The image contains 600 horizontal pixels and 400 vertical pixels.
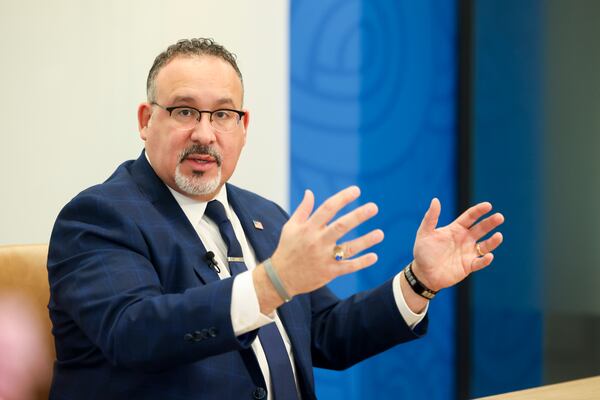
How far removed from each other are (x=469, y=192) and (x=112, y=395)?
8.30ft

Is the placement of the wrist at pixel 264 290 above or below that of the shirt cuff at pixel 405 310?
above

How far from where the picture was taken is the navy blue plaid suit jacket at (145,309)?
1556 millimetres

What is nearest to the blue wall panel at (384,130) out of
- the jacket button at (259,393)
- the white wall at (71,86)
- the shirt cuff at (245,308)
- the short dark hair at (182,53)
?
the white wall at (71,86)

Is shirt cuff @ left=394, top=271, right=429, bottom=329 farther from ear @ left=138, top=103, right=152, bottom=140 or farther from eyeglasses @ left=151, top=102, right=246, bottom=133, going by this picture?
ear @ left=138, top=103, right=152, bottom=140

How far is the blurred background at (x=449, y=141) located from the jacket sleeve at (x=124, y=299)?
4.26 feet

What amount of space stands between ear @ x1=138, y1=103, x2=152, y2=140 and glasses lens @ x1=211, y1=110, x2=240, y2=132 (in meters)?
0.17

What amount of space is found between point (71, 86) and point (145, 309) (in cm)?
144

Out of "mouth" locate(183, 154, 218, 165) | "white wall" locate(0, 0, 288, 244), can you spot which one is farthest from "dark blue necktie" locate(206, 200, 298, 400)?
"white wall" locate(0, 0, 288, 244)

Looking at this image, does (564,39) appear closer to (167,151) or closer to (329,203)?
(167,151)

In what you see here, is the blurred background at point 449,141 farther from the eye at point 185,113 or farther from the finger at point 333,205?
the finger at point 333,205

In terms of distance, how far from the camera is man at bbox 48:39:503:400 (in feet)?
5.04

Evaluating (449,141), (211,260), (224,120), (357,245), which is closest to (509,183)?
(449,141)

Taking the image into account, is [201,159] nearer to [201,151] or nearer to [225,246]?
[201,151]

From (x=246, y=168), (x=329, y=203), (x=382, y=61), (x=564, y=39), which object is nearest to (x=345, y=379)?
(x=246, y=168)
